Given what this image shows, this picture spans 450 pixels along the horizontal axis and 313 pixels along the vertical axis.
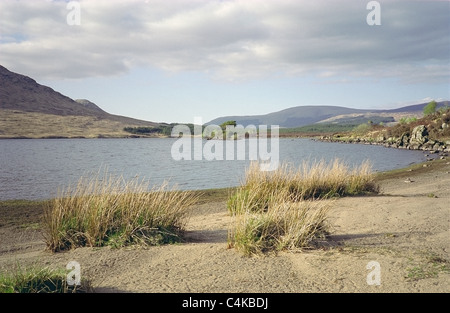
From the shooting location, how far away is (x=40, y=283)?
4.77m

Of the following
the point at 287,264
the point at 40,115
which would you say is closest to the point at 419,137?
the point at 287,264

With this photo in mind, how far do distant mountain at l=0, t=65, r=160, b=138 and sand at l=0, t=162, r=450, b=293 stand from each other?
4413 inches

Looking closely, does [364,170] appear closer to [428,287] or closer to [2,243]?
[428,287]

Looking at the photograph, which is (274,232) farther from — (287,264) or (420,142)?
(420,142)

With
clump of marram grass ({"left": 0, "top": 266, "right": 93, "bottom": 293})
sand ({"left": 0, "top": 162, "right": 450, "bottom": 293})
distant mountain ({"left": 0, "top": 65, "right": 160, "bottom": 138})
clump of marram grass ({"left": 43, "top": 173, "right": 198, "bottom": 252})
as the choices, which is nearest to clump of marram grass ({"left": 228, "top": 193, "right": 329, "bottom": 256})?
sand ({"left": 0, "top": 162, "right": 450, "bottom": 293})

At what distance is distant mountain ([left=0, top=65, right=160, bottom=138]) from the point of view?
117 meters

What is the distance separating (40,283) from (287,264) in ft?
11.3

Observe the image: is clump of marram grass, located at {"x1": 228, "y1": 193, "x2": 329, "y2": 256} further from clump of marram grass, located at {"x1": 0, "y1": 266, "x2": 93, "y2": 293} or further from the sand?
clump of marram grass, located at {"x1": 0, "y1": 266, "x2": 93, "y2": 293}

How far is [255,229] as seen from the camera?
665 centimetres

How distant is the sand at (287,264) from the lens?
5.14 m
